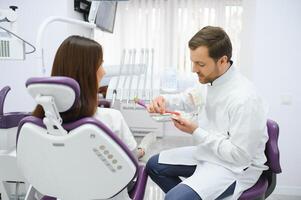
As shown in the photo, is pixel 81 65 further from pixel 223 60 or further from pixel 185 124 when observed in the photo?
pixel 223 60

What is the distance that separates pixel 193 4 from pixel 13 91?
302 cm

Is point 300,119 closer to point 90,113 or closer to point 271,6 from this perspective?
point 271,6

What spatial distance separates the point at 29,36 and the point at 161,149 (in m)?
2.15

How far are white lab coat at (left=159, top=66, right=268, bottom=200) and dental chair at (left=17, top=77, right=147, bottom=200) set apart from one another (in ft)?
1.17

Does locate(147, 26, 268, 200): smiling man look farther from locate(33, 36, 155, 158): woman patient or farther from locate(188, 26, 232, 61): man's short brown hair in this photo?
locate(33, 36, 155, 158): woman patient

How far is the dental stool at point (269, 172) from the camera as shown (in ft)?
4.28

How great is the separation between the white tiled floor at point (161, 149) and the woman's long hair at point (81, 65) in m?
1.33

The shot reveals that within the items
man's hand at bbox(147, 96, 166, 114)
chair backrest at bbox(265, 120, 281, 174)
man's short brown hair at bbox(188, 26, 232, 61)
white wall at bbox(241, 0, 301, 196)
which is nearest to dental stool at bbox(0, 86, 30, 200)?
man's hand at bbox(147, 96, 166, 114)

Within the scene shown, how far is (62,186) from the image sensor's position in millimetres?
1122

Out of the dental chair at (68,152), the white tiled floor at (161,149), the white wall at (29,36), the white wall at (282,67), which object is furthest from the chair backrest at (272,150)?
the white wall at (29,36)

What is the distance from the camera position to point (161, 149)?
3812 mm

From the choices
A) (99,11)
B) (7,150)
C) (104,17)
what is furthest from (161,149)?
(7,150)

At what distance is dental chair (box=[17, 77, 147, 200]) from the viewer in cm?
95

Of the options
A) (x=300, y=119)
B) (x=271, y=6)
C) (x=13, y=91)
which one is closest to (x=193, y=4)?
(x=271, y=6)
